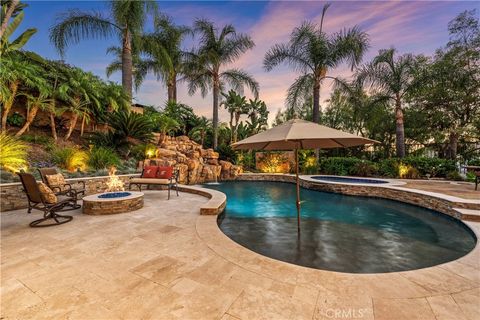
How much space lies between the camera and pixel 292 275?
2.56m

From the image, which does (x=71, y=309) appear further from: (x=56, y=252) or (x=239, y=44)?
(x=239, y=44)

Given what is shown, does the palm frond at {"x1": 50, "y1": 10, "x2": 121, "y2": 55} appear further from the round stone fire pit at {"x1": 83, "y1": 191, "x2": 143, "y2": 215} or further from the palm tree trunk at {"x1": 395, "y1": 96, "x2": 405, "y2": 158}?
the palm tree trunk at {"x1": 395, "y1": 96, "x2": 405, "y2": 158}

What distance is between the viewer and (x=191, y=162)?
12891 mm

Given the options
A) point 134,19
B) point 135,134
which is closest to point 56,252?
point 135,134

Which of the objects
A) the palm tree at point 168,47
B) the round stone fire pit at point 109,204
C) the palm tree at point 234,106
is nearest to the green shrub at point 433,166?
the palm tree at point 234,106

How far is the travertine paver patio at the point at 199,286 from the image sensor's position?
1973 millimetres

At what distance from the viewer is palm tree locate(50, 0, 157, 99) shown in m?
10.9

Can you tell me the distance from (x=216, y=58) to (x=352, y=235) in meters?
15.2

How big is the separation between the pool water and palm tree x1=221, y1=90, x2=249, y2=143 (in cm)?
1400

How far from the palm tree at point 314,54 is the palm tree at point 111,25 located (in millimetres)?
8056

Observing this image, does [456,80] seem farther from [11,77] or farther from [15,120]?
[15,120]

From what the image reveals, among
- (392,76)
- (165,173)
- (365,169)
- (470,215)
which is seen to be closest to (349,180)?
(365,169)

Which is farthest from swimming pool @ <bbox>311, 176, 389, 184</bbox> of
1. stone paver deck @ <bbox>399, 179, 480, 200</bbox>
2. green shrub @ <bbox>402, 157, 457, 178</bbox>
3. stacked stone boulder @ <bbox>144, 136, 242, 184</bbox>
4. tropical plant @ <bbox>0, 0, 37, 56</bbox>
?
tropical plant @ <bbox>0, 0, 37, 56</bbox>

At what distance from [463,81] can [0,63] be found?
23.0 m
